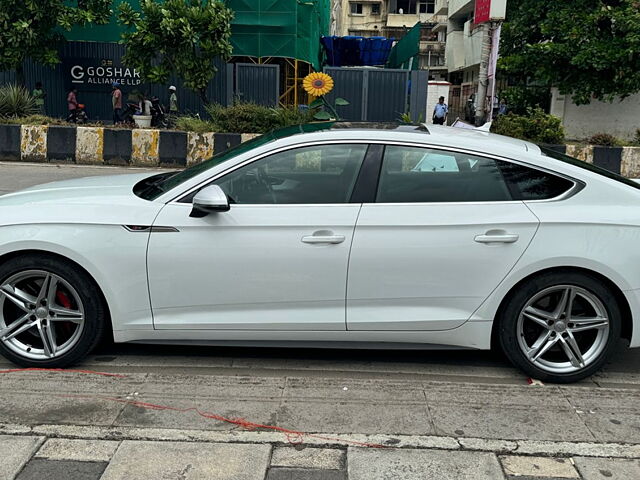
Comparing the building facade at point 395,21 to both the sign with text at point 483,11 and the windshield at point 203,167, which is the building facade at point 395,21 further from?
the windshield at point 203,167

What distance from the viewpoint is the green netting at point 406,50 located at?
75.5ft

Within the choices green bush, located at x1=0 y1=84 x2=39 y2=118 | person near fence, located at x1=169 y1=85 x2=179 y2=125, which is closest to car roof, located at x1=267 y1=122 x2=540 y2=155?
green bush, located at x1=0 y1=84 x2=39 y2=118

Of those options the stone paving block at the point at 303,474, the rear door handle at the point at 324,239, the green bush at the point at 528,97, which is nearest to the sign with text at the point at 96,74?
the green bush at the point at 528,97

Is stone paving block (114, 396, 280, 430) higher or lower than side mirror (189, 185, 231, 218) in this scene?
lower

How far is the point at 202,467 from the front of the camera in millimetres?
2965

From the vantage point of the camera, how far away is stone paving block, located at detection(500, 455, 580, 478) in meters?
2.96

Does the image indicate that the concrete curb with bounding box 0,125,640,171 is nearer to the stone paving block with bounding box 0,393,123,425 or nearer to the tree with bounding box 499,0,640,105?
the stone paving block with bounding box 0,393,123,425

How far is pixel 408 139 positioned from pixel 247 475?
216 centimetres

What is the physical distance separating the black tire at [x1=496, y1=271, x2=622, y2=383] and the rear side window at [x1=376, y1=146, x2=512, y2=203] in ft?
1.80

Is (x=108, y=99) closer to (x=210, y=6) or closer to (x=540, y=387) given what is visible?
(x=210, y=6)

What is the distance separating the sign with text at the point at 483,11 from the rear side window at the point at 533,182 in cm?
989

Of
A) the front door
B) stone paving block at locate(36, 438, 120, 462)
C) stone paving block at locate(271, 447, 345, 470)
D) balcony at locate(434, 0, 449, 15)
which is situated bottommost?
stone paving block at locate(36, 438, 120, 462)

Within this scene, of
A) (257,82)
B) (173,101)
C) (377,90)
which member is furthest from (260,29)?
(377,90)

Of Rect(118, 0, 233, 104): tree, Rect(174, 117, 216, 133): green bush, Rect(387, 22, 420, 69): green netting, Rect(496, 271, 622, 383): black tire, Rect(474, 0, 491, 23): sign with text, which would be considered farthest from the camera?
Rect(387, 22, 420, 69): green netting
